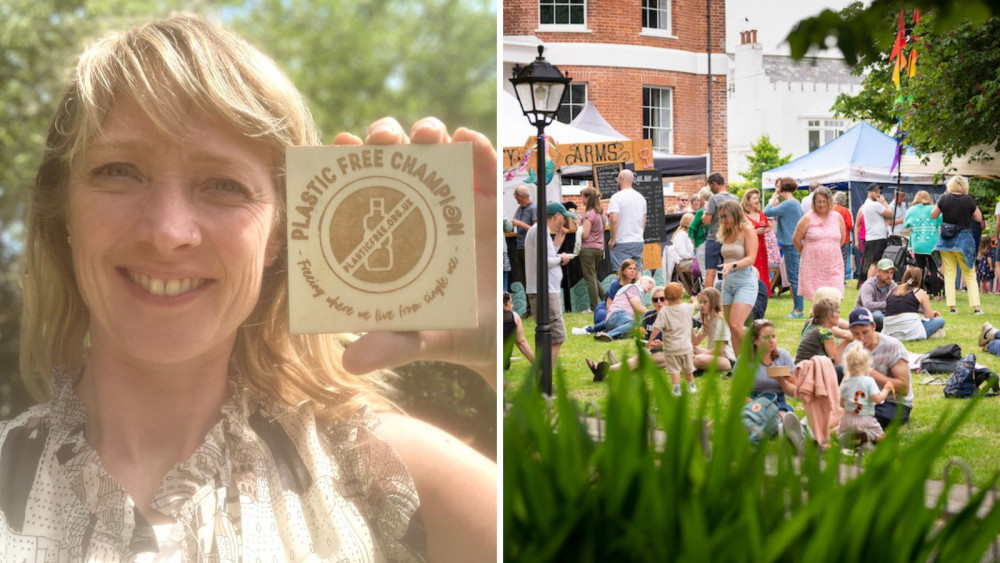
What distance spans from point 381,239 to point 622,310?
11.6 ft

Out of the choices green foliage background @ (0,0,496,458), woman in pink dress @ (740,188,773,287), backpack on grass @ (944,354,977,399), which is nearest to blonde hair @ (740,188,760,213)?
woman in pink dress @ (740,188,773,287)

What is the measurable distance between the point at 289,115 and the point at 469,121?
288mm

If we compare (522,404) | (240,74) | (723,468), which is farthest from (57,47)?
(723,468)

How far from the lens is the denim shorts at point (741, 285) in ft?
14.0

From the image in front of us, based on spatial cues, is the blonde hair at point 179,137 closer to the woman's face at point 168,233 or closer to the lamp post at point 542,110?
the woman's face at point 168,233

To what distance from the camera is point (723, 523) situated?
1.55m

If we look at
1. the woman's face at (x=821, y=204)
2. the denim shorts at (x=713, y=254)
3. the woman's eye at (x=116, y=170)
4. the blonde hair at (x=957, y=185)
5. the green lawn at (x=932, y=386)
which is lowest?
the green lawn at (x=932, y=386)

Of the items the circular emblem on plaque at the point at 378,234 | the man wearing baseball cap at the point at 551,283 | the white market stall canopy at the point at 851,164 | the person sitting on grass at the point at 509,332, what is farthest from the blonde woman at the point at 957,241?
the circular emblem on plaque at the point at 378,234

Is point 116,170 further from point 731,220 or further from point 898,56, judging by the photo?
point 898,56

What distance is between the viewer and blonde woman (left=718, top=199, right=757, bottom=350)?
428 cm

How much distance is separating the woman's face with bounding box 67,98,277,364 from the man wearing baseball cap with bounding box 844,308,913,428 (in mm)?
2693

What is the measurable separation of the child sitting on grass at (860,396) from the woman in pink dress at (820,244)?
0.55 meters

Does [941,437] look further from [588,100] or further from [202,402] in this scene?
[588,100]

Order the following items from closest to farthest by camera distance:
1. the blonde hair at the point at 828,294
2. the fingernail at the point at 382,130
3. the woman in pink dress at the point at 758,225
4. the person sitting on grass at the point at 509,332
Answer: the fingernail at the point at 382,130 < the person sitting on grass at the point at 509,332 < the blonde hair at the point at 828,294 < the woman in pink dress at the point at 758,225
